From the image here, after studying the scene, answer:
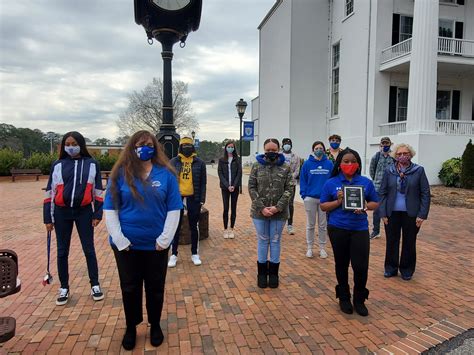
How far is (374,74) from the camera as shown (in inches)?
770

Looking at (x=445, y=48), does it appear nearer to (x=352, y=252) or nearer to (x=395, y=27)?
(x=395, y=27)

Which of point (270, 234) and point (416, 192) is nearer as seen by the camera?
point (270, 234)

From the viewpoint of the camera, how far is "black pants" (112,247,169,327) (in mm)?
3023

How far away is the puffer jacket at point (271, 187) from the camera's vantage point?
14.5ft

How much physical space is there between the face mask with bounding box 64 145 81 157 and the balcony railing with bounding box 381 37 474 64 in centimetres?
1816

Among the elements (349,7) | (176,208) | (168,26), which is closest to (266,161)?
(176,208)

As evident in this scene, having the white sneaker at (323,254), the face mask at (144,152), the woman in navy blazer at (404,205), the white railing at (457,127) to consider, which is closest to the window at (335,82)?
the white railing at (457,127)

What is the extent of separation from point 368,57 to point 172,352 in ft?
67.1

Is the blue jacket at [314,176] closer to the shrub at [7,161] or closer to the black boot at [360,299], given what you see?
the black boot at [360,299]

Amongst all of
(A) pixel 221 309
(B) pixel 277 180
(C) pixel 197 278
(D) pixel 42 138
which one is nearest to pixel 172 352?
(A) pixel 221 309

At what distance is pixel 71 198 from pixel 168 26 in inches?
117

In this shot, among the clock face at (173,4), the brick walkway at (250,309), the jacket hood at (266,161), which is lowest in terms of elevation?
the brick walkway at (250,309)

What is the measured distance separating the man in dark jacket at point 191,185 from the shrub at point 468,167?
13.2m

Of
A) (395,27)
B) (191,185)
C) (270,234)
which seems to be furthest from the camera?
(395,27)
